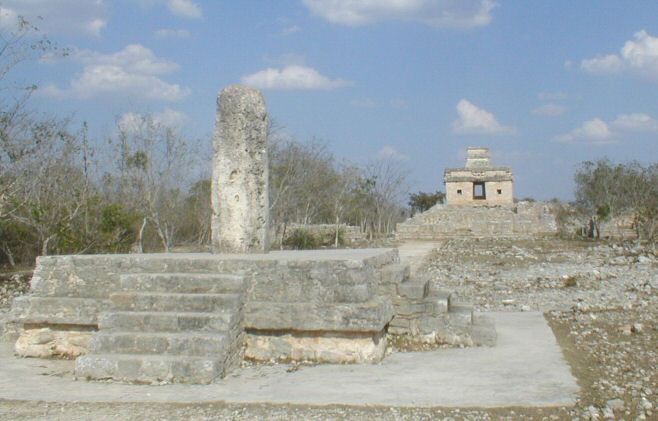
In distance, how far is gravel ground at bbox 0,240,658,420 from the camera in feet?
15.7

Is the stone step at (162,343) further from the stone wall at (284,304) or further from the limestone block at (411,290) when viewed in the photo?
the limestone block at (411,290)

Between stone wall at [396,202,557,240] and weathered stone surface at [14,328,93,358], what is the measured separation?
88.6 ft

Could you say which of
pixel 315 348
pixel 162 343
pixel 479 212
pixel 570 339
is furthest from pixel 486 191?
pixel 162 343

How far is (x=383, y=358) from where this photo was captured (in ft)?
21.7

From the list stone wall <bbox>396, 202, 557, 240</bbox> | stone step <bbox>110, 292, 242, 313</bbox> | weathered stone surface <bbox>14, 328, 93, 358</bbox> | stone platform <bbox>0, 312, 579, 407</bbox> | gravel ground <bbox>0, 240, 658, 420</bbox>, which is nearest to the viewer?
gravel ground <bbox>0, 240, 658, 420</bbox>

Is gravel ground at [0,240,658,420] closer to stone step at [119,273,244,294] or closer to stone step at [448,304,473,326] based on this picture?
stone step at [448,304,473,326]

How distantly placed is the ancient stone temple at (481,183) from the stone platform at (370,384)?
38795 mm

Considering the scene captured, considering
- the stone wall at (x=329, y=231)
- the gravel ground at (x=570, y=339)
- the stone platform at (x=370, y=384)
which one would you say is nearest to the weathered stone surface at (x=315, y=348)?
the stone platform at (x=370, y=384)

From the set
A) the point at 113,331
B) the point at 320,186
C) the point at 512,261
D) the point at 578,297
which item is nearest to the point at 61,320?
the point at 113,331

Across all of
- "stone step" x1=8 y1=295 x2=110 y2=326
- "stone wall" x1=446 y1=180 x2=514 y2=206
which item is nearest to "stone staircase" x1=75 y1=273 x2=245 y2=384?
"stone step" x1=8 y1=295 x2=110 y2=326

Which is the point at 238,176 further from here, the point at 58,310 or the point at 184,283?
the point at 58,310

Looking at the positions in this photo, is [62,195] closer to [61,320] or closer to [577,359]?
[61,320]

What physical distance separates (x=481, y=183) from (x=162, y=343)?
137 feet

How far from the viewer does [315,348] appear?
6410mm
